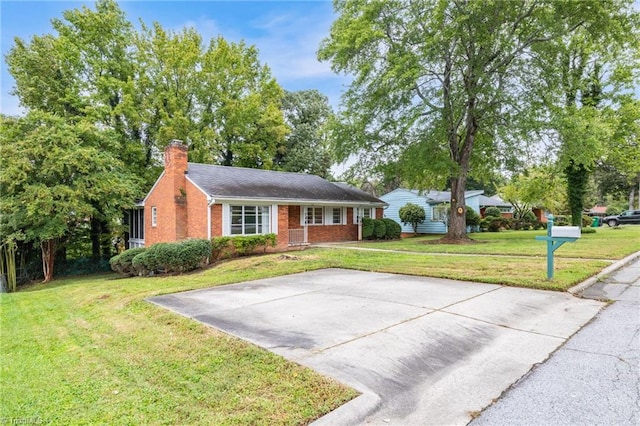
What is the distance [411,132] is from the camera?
1953 centimetres

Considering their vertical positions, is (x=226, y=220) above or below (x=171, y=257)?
above

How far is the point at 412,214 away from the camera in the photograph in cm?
2797

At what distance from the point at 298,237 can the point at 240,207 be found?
3943 mm

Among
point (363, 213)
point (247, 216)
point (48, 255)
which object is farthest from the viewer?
point (363, 213)

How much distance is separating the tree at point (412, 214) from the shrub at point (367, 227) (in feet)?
20.4

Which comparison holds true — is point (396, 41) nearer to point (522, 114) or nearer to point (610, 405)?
point (522, 114)

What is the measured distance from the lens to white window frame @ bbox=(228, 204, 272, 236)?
16.7 meters

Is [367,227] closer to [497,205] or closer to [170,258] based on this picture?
[170,258]

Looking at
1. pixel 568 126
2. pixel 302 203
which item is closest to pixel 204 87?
pixel 302 203

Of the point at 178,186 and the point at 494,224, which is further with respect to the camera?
the point at 494,224

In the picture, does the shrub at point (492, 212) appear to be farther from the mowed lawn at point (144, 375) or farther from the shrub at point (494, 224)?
the mowed lawn at point (144, 375)

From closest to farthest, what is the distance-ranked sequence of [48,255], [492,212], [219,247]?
1. [219,247]
2. [48,255]
3. [492,212]

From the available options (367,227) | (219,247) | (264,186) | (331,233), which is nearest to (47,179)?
(219,247)

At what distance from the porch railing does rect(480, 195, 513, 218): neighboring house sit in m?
19.3
